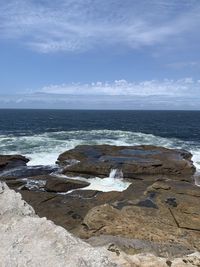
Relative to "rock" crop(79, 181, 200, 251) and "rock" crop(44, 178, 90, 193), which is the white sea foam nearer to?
"rock" crop(44, 178, 90, 193)

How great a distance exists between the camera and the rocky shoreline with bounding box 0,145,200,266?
1264 cm

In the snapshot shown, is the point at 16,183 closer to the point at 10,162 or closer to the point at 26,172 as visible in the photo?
the point at 26,172

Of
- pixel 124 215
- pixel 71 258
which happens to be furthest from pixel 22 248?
pixel 124 215

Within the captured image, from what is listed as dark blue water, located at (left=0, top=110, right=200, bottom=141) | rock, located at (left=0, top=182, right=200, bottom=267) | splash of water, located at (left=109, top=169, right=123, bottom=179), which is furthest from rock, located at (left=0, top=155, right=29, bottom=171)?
dark blue water, located at (left=0, top=110, right=200, bottom=141)

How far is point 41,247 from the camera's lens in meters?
5.48

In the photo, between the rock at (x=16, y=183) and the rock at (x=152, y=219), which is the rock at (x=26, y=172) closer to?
the rock at (x=16, y=183)

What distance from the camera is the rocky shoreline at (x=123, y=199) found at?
12.6 m

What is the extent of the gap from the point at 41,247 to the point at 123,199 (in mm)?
12357

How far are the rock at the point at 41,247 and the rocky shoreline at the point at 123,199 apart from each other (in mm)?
1443

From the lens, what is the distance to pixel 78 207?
19031mm

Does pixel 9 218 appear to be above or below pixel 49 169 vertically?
above

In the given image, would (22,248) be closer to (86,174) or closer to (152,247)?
(152,247)

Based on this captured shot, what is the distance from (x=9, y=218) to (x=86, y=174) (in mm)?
23660

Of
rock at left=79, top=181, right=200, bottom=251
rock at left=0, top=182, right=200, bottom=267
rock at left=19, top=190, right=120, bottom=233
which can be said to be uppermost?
rock at left=0, top=182, right=200, bottom=267
